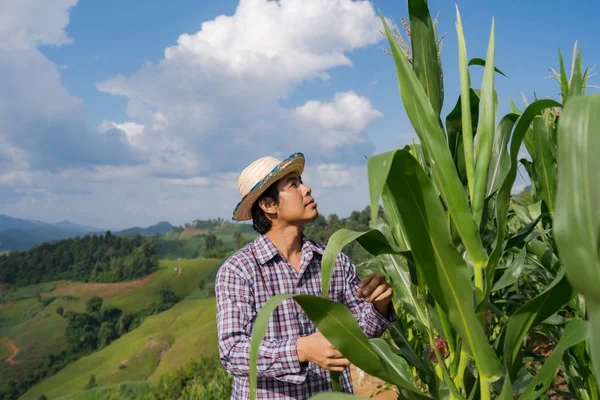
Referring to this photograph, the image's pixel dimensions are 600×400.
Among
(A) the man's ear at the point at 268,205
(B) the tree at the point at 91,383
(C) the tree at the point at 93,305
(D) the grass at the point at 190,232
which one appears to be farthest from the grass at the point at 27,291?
(A) the man's ear at the point at 268,205

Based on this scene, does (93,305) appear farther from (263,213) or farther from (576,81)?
(576,81)

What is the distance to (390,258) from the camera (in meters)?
1.80

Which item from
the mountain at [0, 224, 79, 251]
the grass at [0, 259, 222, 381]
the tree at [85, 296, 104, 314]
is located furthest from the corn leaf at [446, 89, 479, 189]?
the mountain at [0, 224, 79, 251]

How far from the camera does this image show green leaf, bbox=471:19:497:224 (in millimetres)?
957

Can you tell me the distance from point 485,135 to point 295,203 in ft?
2.93

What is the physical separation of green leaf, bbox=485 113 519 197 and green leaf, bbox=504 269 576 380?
25 centimetres

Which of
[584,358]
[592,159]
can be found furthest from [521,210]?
[592,159]

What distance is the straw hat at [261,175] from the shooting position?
175 cm

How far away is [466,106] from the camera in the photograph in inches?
39.3

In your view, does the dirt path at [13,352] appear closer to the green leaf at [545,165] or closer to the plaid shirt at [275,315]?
the plaid shirt at [275,315]

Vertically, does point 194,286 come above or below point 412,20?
below

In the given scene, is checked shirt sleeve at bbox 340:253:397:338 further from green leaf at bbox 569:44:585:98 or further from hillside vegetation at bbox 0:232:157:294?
hillside vegetation at bbox 0:232:157:294

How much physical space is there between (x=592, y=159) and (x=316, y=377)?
1332 mm

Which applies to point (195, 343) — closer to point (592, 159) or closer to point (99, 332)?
point (99, 332)
